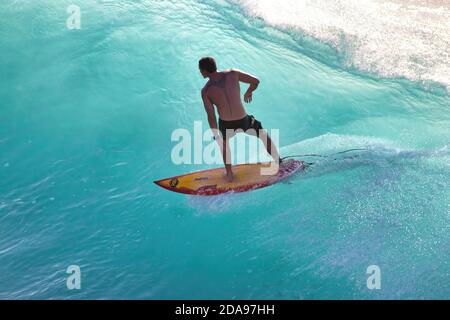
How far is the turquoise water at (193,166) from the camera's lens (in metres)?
4.04

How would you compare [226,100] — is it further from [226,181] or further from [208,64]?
[226,181]

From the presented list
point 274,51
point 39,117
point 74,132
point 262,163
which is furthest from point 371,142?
point 39,117

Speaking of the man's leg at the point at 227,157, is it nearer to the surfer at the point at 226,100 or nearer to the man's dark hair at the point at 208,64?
the surfer at the point at 226,100

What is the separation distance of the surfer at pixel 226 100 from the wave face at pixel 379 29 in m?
3.33

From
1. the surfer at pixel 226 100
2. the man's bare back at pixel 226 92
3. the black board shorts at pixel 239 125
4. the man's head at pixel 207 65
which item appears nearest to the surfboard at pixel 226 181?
the surfer at pixel 226 100

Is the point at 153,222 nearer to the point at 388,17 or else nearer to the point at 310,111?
the point at 310,111

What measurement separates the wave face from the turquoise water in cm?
7

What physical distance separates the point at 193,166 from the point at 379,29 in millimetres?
4445

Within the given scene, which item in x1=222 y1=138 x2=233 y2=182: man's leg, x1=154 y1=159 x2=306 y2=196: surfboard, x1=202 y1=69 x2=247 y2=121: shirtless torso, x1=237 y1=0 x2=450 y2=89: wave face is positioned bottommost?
x1=154 y1=159 x2=306 y2=196: surfboard

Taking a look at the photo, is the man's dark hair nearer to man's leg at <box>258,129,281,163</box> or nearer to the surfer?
the surfer

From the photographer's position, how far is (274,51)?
23.7 feet

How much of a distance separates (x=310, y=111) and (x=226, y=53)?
1.74m

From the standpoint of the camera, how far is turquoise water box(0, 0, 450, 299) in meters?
4.04

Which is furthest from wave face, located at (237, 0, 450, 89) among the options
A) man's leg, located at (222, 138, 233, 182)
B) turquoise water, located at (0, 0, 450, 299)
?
man's leg, located at (222, 138, 233, 182)
